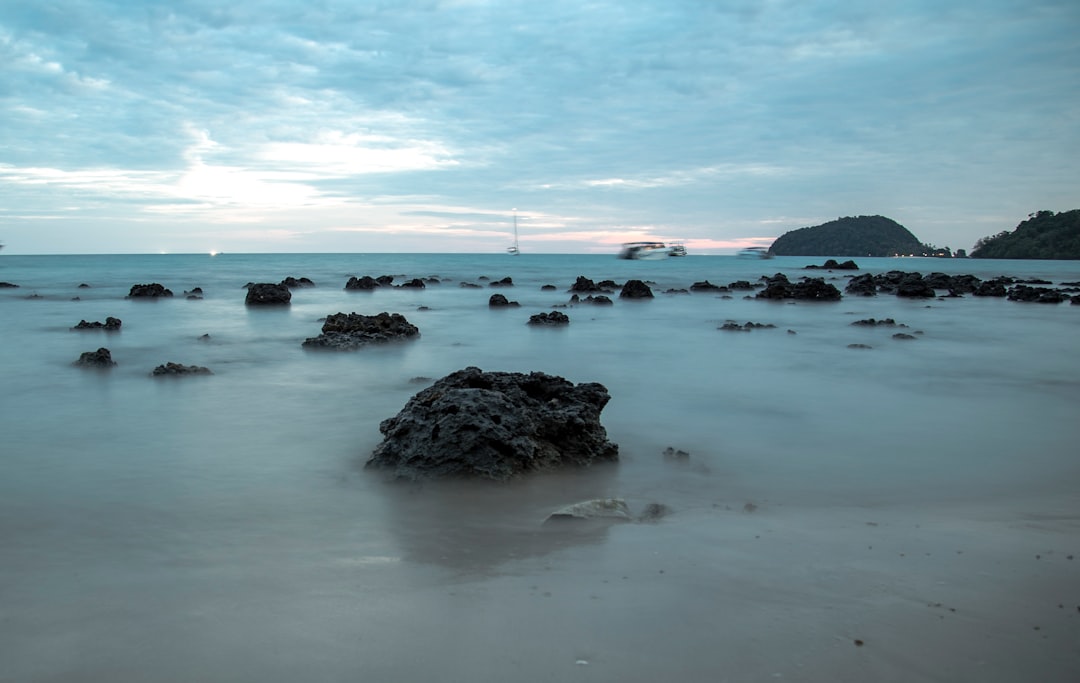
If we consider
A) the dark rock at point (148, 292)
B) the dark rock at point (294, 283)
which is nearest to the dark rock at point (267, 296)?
the dark rock at point (148, 292)

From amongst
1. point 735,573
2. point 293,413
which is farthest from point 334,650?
point 293,413

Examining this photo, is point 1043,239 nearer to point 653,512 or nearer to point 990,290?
point 990,290

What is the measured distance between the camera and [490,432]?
495cm

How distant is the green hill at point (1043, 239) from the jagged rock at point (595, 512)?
122766 millimetres

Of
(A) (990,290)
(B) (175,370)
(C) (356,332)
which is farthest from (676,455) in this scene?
(A) (990,290)

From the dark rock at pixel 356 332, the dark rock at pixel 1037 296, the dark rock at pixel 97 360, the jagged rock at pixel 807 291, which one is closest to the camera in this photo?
the dark rock at pixel 97 360

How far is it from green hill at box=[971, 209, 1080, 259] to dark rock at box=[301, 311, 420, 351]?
117516 millimetres

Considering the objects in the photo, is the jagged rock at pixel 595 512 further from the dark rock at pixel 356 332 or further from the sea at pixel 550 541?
the dark rock at pixel 356 332

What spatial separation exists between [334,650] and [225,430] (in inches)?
174

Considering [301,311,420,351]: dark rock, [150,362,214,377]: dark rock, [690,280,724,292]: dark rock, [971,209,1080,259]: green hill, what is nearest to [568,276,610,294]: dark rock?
[690,280,724,292]: dark rock

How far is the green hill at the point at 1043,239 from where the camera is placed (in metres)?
103

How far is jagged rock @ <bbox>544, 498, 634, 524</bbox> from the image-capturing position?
13.5 feet

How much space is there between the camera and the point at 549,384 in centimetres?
596

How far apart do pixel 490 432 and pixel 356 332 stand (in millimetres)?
8298
